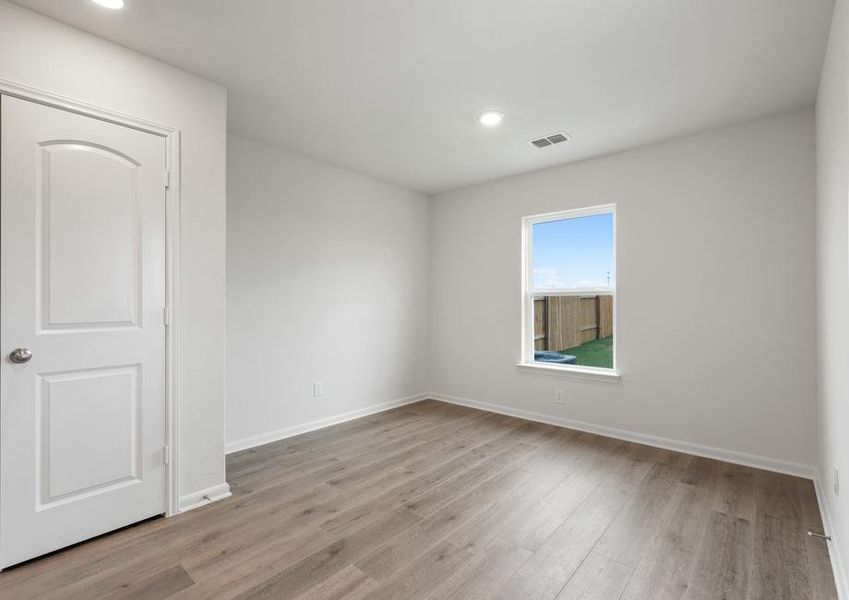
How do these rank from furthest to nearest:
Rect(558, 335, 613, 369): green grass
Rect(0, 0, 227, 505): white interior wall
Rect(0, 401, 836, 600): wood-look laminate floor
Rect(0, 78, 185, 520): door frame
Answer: Rect(558, 335, 613, 369): green grass, Rect(0, 78, 185, 520): door frame, Rect(0, 0, 227, 505): white interior wall, Rect(0, 401, 836, 600): wood-look laminate floor

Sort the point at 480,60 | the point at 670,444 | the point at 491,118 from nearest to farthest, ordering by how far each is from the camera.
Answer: the point at 480,60, the point at 491,118, the point at 670,444

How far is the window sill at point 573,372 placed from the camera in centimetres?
378

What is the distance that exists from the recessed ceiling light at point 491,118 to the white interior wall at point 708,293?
4.23ft

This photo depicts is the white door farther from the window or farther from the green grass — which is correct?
the green grass

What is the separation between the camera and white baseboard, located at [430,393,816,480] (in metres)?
2.92

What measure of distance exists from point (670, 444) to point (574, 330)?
50.5 inches

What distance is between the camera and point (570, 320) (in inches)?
168

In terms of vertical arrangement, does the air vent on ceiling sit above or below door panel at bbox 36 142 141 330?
above

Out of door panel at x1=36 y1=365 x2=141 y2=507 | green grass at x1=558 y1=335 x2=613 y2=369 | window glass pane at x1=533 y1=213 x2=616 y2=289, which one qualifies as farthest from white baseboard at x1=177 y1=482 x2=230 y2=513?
window glass pane at x1=533 y1=213 x2=616 y2=289

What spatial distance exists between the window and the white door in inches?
131

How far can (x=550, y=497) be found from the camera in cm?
261

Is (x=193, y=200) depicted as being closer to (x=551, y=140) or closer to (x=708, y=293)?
(x=551, y=140)

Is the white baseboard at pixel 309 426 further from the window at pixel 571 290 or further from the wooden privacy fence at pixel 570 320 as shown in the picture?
the wooden privacy fence at pixel 570 320

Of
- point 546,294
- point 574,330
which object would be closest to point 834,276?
point 574,330
